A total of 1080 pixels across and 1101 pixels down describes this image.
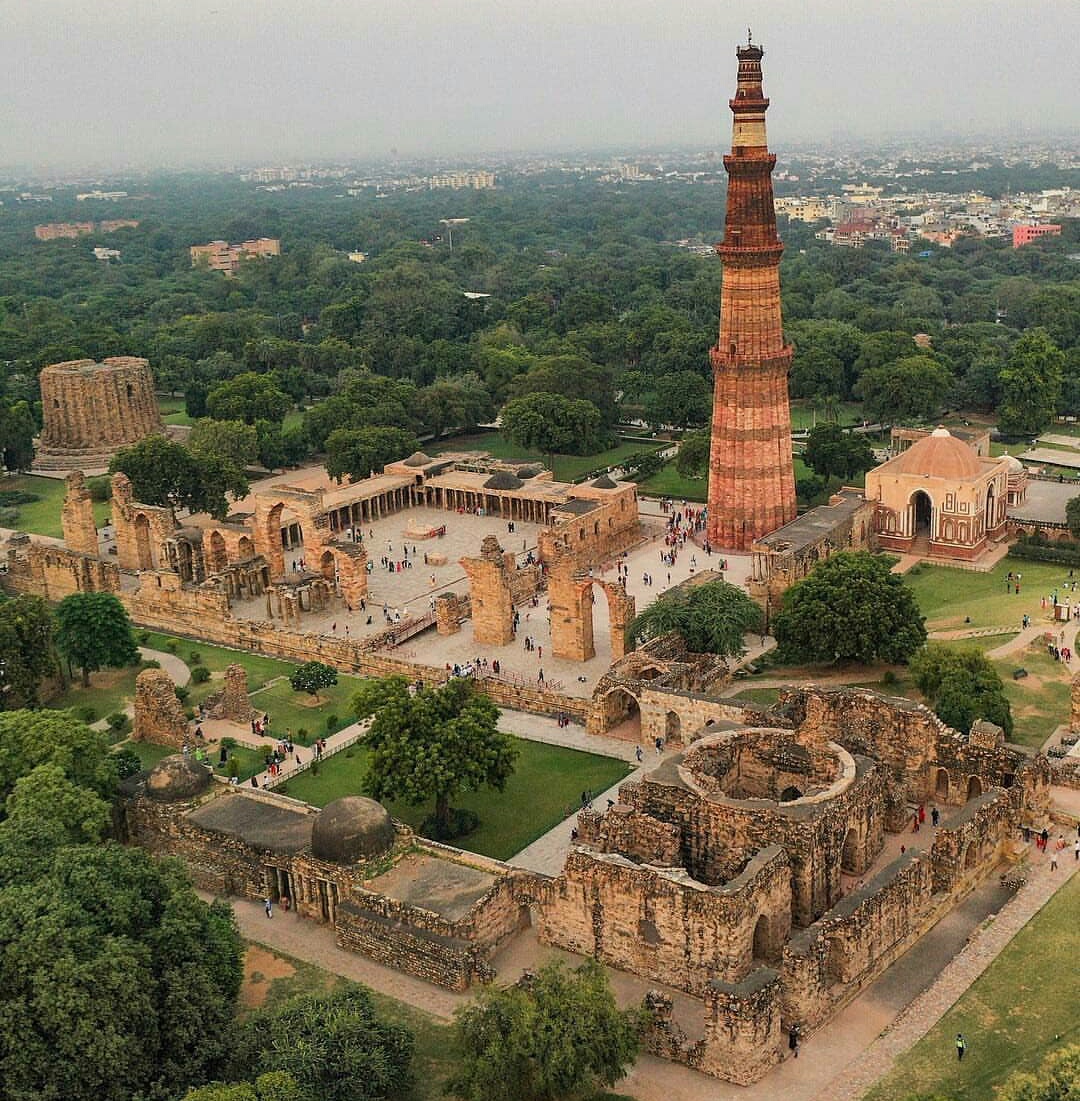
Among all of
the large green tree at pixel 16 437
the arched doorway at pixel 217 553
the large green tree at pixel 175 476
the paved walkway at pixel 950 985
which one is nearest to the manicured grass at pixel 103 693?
the arched doorway at pixel 217 553

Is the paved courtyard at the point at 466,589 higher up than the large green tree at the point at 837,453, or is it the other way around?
the large green tree at the point at 837,453

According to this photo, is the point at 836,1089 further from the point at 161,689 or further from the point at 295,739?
the point at 161,689

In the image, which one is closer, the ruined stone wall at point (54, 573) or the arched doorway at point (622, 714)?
the arched doorway at point (622, 714)

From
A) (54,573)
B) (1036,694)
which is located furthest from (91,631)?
(1036,694)

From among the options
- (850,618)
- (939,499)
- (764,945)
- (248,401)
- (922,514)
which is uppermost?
(248,401)

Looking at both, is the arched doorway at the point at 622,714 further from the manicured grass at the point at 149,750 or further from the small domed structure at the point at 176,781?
the manicured grass at the point at 149,750

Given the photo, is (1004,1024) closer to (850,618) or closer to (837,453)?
(850,618)
